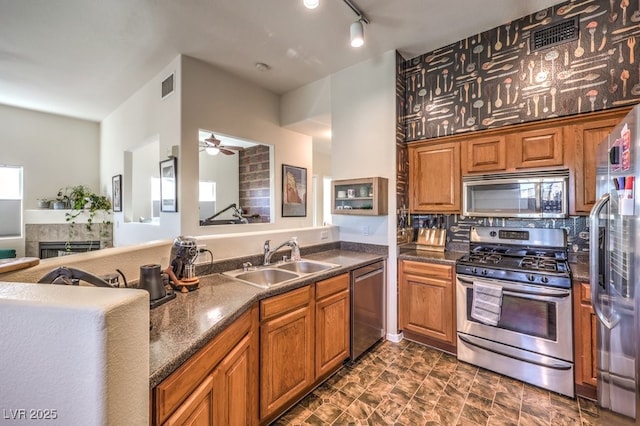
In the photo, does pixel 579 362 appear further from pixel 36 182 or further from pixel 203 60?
pixel 36 182

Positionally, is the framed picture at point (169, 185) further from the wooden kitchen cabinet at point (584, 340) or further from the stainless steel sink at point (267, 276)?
the wooden kitchen cabinet at point (584, 340)

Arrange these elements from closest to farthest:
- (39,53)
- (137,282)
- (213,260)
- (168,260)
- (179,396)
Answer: (179,396) → (137,282) → (168,260) → (213,260) → (39,53)

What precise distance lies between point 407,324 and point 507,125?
6.80ft

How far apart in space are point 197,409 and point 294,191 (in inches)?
138

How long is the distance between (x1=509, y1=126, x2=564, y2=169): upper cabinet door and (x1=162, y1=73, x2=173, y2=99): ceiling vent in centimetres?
352

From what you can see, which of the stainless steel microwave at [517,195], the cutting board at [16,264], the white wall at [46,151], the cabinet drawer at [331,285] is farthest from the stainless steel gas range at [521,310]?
the white wall at [46,151]

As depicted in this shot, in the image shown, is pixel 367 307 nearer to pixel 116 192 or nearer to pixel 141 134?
pixel 141 134

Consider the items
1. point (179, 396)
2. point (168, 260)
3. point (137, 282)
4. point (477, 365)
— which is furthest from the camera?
point (477, 365)

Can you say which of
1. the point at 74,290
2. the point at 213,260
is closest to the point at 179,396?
the point at 74,290

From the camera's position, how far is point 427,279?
2.70 metres

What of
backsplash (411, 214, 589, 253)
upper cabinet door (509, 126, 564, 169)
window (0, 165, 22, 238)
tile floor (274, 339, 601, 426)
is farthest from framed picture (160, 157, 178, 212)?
window (0, 165, 22, 238)

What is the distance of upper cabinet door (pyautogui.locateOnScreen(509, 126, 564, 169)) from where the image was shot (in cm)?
235

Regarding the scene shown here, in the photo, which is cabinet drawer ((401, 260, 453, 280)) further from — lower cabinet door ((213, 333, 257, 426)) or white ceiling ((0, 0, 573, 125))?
white ceiling ((0, 0, 573, 125))

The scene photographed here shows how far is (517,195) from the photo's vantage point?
99.8 inches
